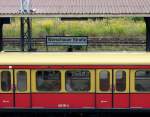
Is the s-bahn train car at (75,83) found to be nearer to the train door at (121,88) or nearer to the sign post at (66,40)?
the train door at (121,88)

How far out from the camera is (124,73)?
14602mm

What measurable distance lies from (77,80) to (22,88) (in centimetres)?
156

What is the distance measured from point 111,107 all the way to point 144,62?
1.56 metres

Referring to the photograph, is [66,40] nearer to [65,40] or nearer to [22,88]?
[65,40]

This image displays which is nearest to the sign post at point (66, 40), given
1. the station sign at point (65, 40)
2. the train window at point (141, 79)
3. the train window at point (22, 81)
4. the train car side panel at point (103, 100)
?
the station sign at point (65, 40)

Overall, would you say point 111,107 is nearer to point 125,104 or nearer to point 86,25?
point 125,104

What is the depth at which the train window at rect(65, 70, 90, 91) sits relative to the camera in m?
14.7

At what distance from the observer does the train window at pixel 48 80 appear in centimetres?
1471

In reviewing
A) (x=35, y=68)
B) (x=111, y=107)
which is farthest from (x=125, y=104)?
(x=35, y=68)

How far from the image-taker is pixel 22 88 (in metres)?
14.7

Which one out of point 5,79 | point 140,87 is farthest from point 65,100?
point 140,87

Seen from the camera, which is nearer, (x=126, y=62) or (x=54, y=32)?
(x=126, y=62)

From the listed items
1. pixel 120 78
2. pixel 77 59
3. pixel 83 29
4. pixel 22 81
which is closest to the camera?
pixel 120 78

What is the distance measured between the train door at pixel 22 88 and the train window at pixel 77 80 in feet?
3.68
